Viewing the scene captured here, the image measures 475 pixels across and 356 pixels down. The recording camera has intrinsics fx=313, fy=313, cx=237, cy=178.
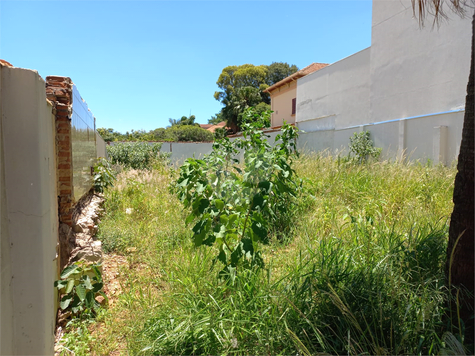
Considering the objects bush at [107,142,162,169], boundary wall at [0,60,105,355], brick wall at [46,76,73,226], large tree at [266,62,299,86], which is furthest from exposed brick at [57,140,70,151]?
large tree at [266,62,299,86]

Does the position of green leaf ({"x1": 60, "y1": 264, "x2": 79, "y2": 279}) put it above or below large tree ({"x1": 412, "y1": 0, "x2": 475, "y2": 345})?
below

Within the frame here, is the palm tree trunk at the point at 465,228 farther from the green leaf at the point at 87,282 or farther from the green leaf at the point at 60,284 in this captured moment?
the green leaf at the point at 60,284

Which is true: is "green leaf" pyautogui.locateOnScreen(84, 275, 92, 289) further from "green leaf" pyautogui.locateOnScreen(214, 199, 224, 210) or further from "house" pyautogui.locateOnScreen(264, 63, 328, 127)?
"house" pyautogui.locateOnScreen(264, 63, 328, 127)

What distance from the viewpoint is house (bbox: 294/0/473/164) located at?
8.46 m

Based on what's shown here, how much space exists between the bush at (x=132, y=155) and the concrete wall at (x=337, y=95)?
8123 millimetres

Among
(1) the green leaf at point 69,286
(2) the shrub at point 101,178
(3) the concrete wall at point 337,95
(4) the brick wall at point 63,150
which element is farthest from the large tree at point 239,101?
(1) the green leaf at point 69,286

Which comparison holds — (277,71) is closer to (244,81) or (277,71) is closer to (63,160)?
(244,81)

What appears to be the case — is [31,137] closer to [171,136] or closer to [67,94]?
[67,94]

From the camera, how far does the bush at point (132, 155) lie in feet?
43.8

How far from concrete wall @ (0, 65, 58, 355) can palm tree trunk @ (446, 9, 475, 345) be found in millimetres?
2637

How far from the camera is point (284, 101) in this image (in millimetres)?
→ 22859

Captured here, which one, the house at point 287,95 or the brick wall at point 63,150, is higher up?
the house at point 287,95

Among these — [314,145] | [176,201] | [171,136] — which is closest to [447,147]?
[314,145]

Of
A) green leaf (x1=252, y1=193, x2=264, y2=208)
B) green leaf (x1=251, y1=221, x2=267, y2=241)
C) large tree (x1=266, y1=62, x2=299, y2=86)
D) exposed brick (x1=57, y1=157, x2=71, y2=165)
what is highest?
large tree (x1=266, y1=62, x2=299, y2=86)
